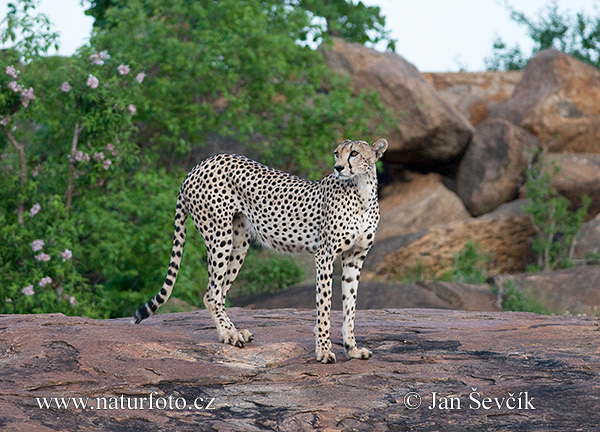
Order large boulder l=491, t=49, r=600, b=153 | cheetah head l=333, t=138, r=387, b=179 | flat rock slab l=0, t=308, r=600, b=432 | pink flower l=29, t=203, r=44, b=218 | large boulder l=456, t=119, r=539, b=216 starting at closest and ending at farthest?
flat rock slab l=0, t=308, r=600, b=432
cheetah head l=333, t=138, r=387, b=179
pink flower l=29, t=203, r=44, b=218
large boulder l=456, t=119, r=539, b=216
large boulder l=491, t=49, r=600, b=153

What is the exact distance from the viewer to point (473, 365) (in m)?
6.14

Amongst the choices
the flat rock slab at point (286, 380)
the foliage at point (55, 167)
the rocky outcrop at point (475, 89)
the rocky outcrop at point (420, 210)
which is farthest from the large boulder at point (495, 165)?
the flat rock slab at point (286, 380)

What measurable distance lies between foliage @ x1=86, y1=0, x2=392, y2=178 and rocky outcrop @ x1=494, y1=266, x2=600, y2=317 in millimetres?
4224

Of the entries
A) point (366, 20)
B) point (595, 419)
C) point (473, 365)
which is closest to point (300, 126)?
point (366, 20)

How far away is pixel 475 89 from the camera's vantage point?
22.0 meters

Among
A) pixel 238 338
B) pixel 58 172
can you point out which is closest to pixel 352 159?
pixel 238 338

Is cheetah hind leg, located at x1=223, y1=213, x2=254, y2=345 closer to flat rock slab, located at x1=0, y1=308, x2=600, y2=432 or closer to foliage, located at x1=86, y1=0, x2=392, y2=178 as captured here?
flat rock slab, located at x1=0, y1=308, x2=600, y2=432

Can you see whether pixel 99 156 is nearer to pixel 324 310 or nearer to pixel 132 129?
pixel 132 129

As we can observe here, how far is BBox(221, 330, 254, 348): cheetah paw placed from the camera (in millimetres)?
6461

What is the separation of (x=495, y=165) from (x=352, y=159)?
A: 43.0ft

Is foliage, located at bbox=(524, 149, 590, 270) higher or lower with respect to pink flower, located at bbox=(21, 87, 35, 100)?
lower

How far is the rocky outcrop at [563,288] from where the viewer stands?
13.8 m

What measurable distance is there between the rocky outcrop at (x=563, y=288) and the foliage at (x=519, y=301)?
23 millimetres

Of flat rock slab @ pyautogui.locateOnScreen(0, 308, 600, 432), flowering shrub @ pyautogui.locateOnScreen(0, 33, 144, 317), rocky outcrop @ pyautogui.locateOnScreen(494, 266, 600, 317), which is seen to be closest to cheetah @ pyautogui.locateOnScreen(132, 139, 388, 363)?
flat rock slab @ pyautogui.locateOnScreen(0, 308, 600, 432)
